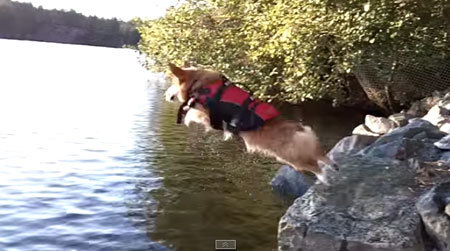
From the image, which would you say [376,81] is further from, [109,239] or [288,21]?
[109,239]

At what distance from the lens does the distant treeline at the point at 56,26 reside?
110 meters

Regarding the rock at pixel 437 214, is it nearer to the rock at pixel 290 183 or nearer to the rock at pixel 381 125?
the rock at pixel 290 183

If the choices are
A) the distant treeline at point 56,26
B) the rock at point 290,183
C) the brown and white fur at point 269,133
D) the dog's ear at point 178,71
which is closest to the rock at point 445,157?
the rock at point 290,183

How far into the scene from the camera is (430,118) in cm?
1466

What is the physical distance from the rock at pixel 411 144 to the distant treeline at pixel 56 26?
311 feet

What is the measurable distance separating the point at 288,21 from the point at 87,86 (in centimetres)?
2908

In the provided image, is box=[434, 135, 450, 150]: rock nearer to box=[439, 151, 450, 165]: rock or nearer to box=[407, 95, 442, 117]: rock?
box=[439, 151, 450, 165]: rock

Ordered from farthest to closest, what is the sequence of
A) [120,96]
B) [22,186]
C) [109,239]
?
[120,96] → [22,186] → [109,239]

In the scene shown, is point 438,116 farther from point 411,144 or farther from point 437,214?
point 437,214

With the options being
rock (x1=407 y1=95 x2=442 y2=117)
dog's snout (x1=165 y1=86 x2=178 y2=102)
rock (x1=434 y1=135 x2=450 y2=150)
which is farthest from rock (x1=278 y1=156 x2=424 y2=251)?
rock (x1=407 y1=95 x2=442 y2=117)

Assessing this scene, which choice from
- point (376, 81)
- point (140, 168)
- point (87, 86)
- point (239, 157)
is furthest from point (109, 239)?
point (87, 86)

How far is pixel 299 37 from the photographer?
15.7 metres

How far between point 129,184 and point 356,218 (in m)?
6.91

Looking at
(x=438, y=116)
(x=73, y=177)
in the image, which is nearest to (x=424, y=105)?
(x=438, y=116)
